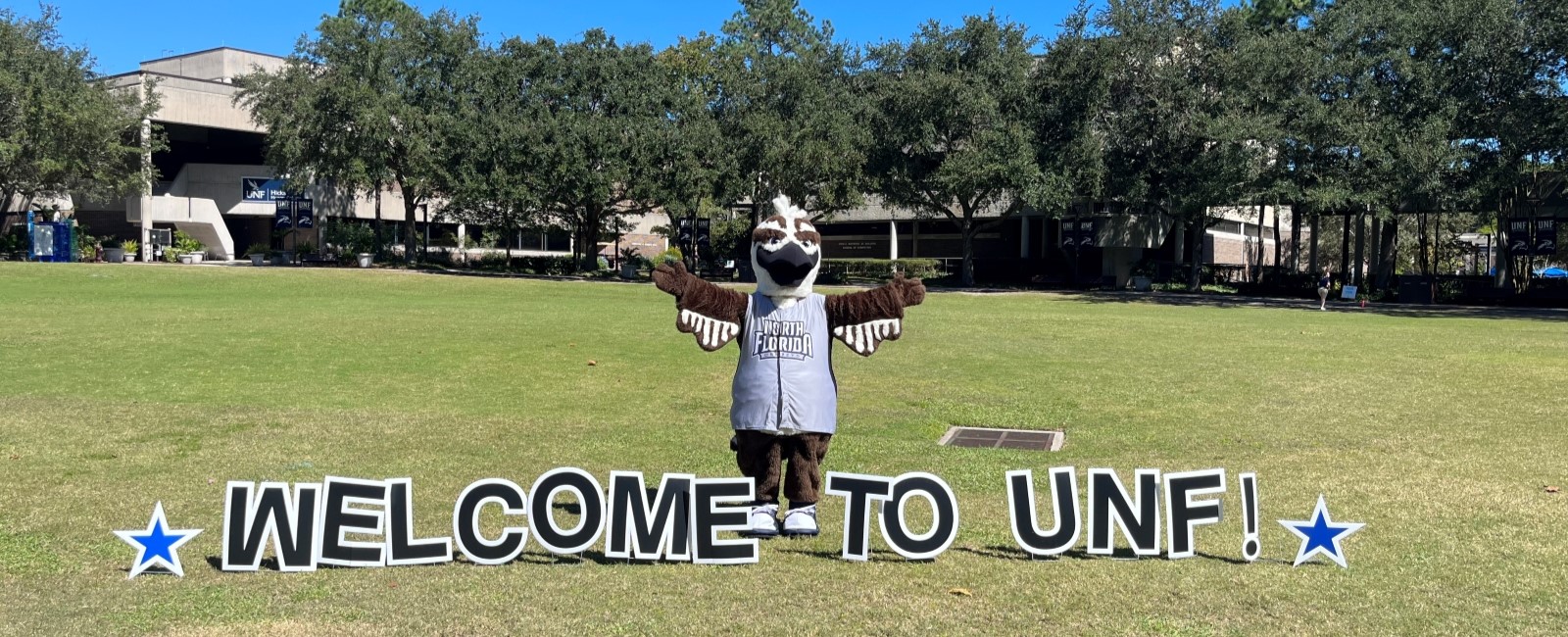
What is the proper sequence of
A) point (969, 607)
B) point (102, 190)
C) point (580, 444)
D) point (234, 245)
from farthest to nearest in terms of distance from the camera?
point (234, 245), point (102, 190), point (580, 444), point (969, 607)

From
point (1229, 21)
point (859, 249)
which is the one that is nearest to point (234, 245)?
point (859, 249)

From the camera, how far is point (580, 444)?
30.2 ft

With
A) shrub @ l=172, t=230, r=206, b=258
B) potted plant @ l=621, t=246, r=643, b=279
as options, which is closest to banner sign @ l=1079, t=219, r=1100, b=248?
potted plant @ l=621, t=246, r=643, b=279

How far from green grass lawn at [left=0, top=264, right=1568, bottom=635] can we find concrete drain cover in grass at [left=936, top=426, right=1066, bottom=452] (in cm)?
21

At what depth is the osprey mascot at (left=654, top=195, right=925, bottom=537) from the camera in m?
6.34

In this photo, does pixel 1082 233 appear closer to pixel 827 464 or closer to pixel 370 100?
pixel 370 100

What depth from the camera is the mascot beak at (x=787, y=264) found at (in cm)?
635

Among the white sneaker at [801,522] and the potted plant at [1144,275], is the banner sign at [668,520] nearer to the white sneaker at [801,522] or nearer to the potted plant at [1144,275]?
the white sneaker at [801,522]

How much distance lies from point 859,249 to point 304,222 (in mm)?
29479

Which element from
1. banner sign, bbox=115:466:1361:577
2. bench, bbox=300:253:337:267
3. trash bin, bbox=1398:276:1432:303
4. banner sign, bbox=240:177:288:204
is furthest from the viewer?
banner sign, bbox=240:177:288:204

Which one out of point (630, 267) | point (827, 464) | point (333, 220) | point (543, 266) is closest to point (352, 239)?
point (333, 220)

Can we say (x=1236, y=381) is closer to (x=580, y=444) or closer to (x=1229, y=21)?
(x=580, y=444)

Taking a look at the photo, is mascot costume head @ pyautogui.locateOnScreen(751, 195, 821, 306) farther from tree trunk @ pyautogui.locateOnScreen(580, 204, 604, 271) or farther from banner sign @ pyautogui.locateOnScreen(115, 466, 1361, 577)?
tree trunk @ pyautogui.locateOnScreen(580, 204, 604, 271)

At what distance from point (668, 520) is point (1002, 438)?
4.77 meters
